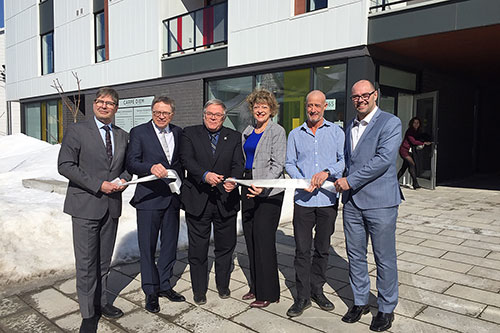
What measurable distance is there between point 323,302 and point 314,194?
0.97m

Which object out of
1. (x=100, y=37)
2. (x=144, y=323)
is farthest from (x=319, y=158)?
(x=100, y=37)

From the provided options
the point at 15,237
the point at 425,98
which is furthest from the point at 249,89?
the point at 15,237

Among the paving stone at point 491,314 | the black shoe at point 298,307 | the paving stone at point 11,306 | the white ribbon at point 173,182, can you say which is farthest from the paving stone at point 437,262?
the paving stone at point 11,306

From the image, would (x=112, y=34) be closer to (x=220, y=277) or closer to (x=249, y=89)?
(x=249, y=89)

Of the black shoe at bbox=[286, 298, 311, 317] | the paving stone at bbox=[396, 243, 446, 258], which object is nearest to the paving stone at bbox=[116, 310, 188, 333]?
the black shoe at bbox=[286, 298, 311, 317]

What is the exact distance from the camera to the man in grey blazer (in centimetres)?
308

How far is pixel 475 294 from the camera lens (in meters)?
3.88

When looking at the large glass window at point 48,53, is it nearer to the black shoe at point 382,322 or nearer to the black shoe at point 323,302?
the black shoe at point 323,302

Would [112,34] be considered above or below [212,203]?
above

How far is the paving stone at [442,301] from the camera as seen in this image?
11.6 feet

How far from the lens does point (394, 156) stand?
308 centimetres

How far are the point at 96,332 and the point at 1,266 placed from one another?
170 centimetres

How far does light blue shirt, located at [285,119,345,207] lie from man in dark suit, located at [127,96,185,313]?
1.11 metres

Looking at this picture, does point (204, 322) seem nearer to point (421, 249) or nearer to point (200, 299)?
point (200, 299)
